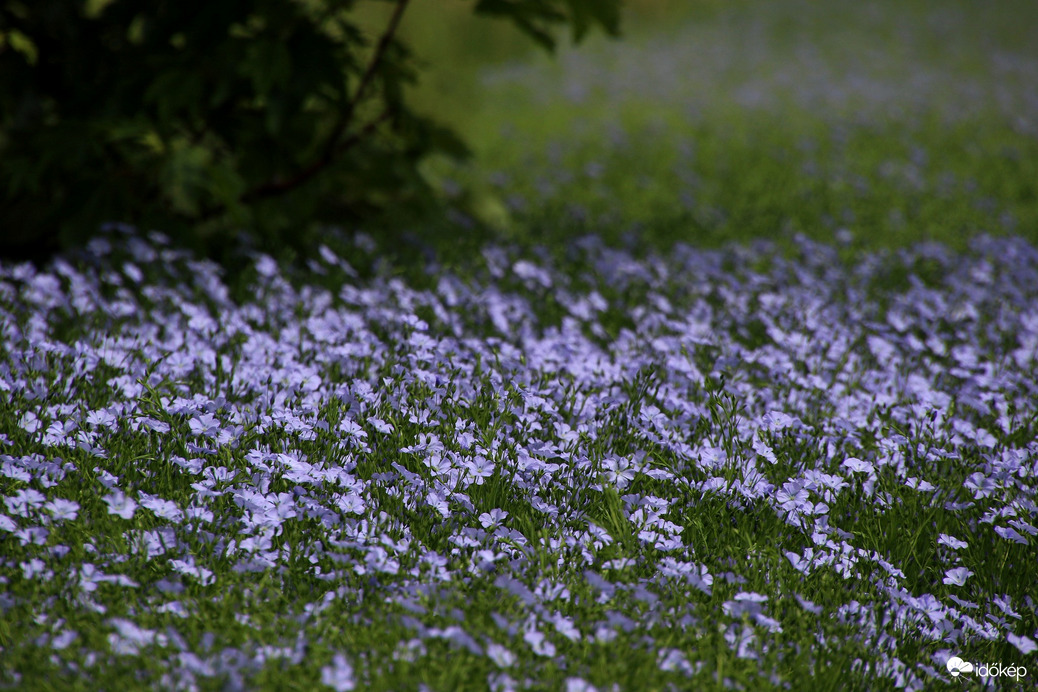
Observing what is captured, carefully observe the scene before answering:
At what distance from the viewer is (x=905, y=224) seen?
705 centimetres

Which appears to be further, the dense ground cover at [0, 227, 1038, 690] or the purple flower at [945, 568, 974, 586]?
the purple flower at [945, 568, 974, 586]

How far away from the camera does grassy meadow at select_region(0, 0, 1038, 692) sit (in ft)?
7.57

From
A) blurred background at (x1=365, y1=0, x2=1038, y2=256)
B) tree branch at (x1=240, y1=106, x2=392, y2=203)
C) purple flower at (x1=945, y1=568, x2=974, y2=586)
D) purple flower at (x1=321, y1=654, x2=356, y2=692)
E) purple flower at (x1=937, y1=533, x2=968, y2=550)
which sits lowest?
purple flower at (x1=321, y1=654, x2=356, y2=692)

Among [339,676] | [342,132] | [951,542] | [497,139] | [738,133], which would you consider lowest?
[339,676]

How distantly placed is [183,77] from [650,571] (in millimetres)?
3605

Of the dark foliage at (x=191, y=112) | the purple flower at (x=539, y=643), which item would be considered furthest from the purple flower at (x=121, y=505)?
the dark foliage at (x=191, y=112)

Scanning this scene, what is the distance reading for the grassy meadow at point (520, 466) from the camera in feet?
7.57

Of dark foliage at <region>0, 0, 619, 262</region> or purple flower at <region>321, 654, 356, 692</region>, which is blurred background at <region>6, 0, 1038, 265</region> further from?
purple flower at <region>321, 654, 356, 692</region>

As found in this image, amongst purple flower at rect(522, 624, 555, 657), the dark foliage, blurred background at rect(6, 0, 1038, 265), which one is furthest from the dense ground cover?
blurred background at rect(6, 0, 1038, 265)

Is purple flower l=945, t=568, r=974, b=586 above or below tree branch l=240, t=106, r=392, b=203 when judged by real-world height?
below

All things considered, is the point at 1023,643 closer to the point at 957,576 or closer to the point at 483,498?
the point at 957,576

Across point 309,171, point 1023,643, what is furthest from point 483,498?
point 309,171

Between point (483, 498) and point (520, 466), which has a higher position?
point (520, 466)

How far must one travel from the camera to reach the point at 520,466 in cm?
295
